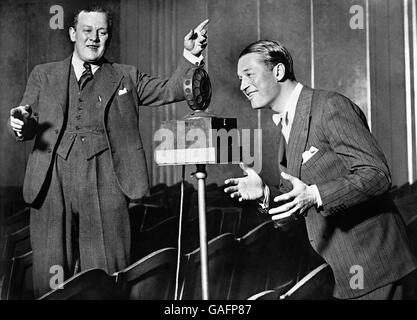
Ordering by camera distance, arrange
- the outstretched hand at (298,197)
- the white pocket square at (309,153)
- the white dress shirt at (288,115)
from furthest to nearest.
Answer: the white dress shirt at (288,115), the white pocket square at (309,153), the outstretched hand at (298,197)

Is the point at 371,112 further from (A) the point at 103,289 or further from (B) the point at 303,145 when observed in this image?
(A) the point at 103,289

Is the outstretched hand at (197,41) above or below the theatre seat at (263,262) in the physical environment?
above

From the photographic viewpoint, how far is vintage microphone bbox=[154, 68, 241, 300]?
283 cm

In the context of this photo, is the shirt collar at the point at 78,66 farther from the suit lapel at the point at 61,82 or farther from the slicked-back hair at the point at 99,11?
the slicked-back hair at the point at 99,11

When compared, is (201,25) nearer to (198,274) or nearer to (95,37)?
(95,37)

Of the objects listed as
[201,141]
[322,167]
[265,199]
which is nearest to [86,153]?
[201,141]

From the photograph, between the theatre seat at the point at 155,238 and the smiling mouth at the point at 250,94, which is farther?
the theatre seat at the point at 155,238

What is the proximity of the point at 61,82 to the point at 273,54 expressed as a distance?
1.23 m

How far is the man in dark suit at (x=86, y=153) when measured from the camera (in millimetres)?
3408

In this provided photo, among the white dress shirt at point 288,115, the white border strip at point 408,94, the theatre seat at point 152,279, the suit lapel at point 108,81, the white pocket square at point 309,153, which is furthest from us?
the white border strip at point 408,94

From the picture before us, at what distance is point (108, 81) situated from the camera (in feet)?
11.4

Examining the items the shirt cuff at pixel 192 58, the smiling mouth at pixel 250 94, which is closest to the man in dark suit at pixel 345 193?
the smiling mouth at pixel 250 94

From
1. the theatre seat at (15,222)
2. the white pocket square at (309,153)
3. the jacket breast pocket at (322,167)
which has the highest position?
the white pocket square at (309,153)

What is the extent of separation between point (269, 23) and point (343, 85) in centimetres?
61
